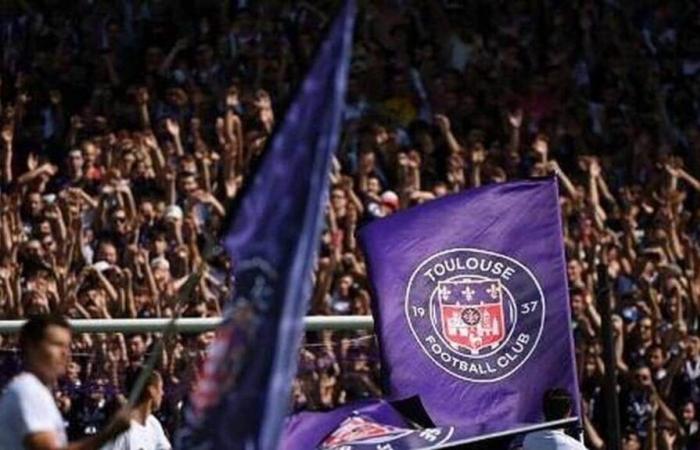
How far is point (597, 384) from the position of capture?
17453mm

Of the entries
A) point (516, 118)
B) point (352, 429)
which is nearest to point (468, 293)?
point (352, 429)

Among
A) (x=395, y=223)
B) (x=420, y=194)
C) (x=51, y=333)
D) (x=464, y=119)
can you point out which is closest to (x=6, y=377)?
(x=395, y=223)

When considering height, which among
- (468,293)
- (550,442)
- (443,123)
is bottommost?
(550,442)

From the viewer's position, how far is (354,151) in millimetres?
20344

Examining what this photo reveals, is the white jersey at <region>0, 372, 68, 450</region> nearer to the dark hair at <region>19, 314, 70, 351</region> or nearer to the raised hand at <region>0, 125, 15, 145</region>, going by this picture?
the dark hair at <region>19, 314, 70, 351</region>

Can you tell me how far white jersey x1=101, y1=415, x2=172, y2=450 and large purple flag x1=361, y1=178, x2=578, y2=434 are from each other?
1548 millimetres

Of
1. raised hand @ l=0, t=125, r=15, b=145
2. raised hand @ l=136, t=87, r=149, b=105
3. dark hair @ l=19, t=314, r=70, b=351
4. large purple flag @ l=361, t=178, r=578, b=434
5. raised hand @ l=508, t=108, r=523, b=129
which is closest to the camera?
dark hair @ l=19, t=314, r=70, b=351

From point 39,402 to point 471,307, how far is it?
5.26m

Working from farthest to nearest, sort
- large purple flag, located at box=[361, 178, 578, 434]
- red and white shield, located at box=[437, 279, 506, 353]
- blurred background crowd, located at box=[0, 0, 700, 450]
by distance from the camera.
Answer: blurred background crowd, located at box=[0, 0, 700, 450] < red and white shield, located at box=[437, 279, 506, 353] < large purple flag, located at box=[361, 178, 578, 434]

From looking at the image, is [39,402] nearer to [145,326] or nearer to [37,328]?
[37,328]

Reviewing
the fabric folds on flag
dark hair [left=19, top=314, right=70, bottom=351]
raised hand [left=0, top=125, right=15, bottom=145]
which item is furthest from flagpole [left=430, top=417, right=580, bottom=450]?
raised hand [left=0, top=125, right=15, bottom=145]

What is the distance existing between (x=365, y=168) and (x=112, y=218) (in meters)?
2.16

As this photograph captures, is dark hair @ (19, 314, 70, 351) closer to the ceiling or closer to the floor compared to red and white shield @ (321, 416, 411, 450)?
closer to the ceiling

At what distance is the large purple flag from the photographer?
14039 millimetres
